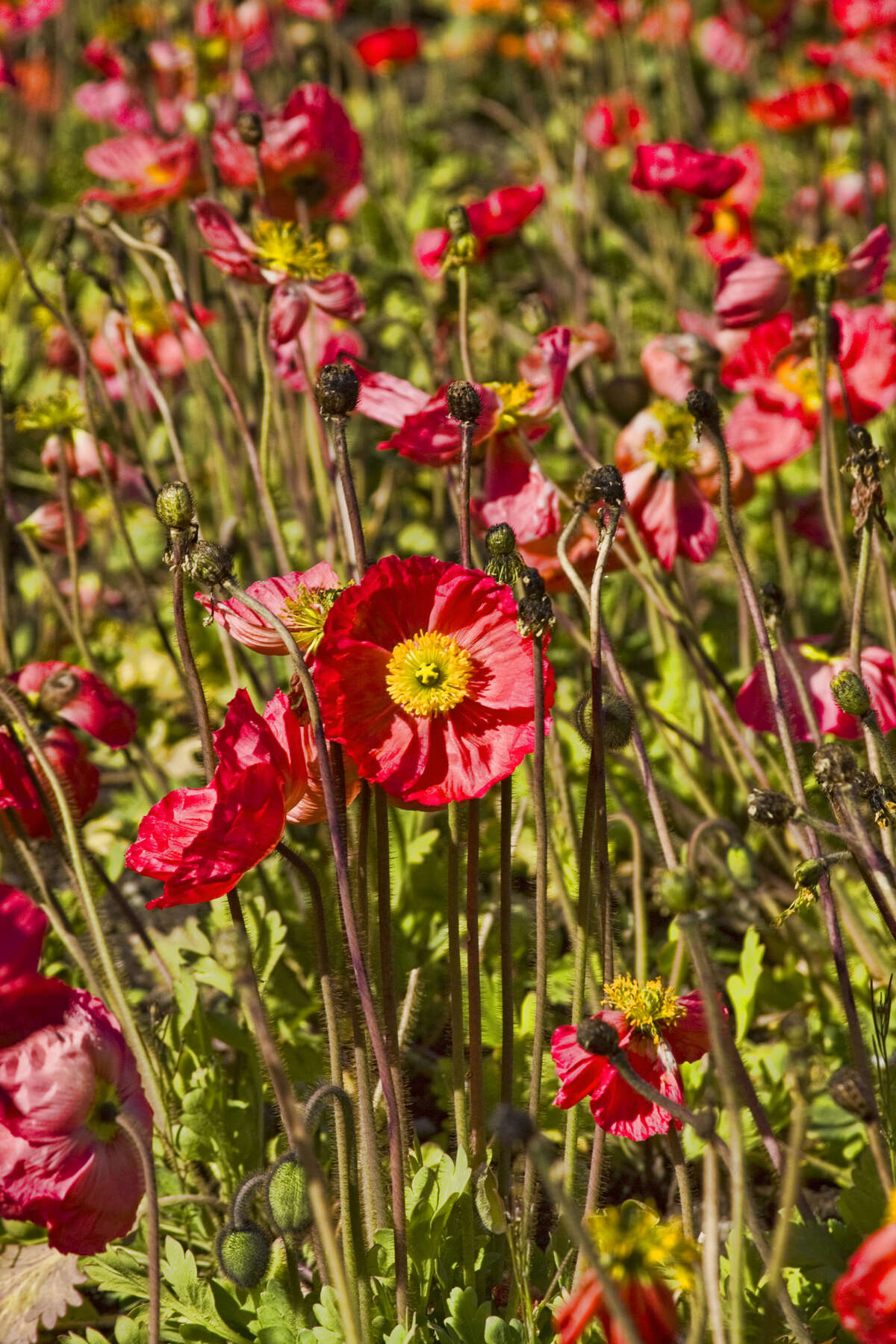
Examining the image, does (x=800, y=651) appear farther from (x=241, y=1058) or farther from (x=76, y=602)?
(x=76, y=602)

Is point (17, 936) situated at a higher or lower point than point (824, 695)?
lower

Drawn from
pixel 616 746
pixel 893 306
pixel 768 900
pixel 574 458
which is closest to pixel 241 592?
pixel 616 746

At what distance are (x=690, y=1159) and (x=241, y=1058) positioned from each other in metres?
0.52

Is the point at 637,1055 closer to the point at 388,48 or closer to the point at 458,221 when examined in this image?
the point at 458,221

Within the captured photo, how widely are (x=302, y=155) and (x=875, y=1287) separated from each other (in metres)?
1.76

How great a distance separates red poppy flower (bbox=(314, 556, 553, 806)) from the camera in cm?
107

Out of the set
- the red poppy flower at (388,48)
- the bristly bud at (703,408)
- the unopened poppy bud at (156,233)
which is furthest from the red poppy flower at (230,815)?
the red poppy flower at (388,48)

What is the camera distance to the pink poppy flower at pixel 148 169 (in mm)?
2299

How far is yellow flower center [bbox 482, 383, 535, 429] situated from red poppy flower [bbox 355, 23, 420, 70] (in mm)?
2633

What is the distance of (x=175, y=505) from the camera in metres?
1.00

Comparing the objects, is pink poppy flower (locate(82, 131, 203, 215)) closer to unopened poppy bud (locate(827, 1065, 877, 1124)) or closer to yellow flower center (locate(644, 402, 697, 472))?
yellow flower center (locate(644, 402, 697, 472))

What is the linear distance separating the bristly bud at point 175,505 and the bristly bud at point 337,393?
5.4 inches

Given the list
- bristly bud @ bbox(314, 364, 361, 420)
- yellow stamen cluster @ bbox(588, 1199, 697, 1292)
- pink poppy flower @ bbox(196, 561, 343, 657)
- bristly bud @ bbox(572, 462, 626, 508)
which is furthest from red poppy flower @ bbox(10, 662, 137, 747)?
yellow stamen cluster @ bbox(588, 1199, 697, 1292)

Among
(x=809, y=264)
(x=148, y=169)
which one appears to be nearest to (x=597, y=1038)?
(x=809, y=264)
